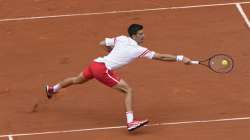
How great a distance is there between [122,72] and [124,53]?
2.67m

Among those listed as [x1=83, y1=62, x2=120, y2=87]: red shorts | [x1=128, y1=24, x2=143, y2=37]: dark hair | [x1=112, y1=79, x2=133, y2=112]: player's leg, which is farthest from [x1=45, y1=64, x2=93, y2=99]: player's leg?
[x1=128, y1=24, x2=143, y2=37]: dark hair

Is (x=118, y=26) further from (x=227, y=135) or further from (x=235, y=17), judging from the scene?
(x=227, y=135)

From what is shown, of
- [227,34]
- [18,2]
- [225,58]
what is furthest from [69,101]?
[18,2]

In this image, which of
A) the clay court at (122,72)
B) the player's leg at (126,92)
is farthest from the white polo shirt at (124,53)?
the clay court at (122,72)

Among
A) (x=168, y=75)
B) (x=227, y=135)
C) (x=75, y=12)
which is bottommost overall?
(x=227, y=135)

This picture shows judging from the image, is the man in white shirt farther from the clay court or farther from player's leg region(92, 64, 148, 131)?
the clay court

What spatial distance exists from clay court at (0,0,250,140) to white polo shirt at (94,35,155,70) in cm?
108

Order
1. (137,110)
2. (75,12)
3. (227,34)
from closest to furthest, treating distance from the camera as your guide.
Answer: (137,110)
(227,34)
(75,12)

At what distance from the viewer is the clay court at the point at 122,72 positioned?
16922 mm

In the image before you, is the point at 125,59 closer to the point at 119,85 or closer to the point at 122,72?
the point at 119,85

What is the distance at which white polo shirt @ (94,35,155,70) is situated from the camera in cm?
1641

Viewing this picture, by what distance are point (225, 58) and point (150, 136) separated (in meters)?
1.71

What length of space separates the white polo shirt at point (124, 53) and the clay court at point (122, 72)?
108cm

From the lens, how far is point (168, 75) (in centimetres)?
1883
